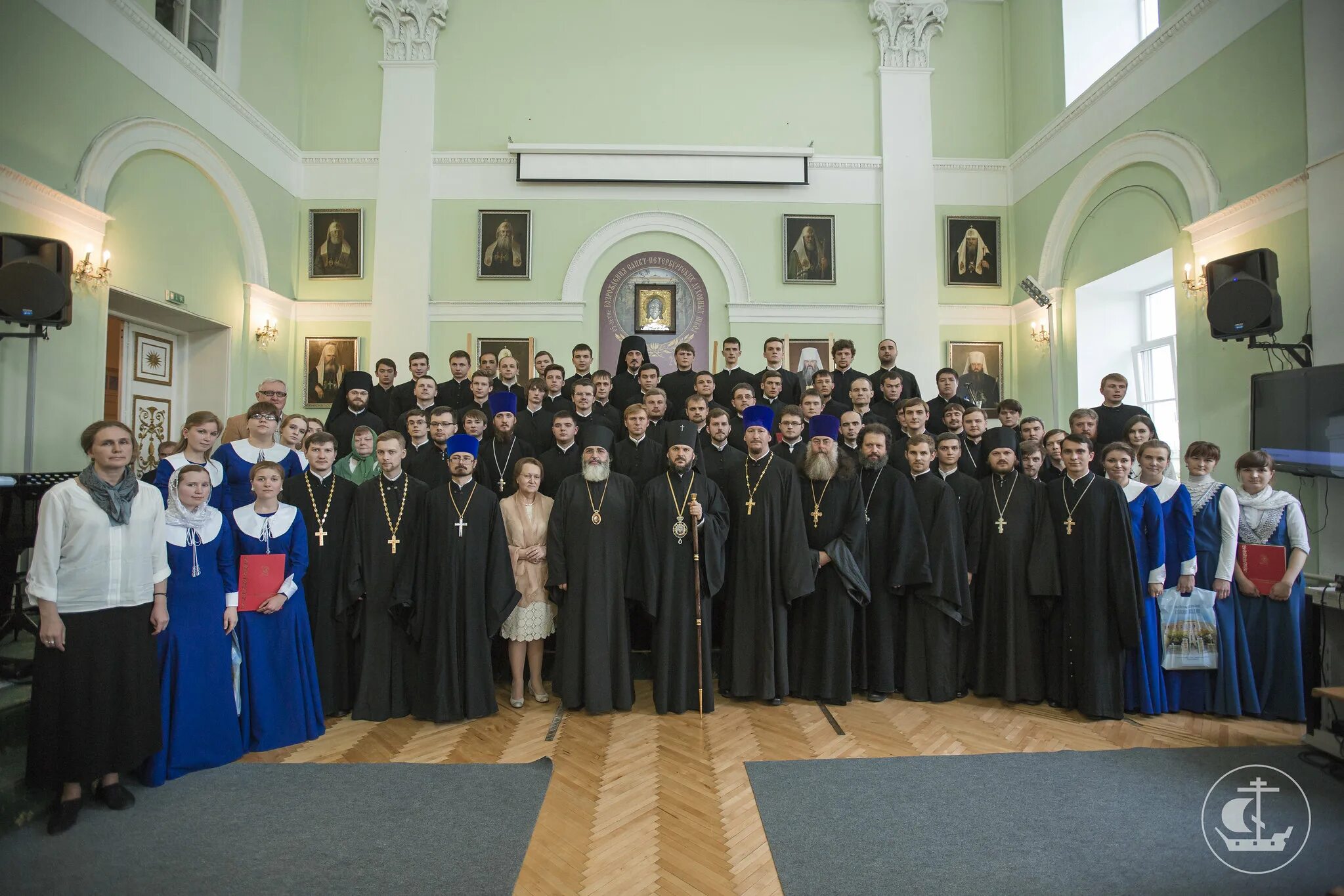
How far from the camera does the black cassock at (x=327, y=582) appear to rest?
4590 mm

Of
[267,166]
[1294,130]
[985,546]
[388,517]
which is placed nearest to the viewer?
[388,517]

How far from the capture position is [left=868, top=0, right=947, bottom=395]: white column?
10180mm

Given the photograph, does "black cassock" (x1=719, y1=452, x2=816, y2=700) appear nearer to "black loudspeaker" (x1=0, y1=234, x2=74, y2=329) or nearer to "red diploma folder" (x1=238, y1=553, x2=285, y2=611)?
"red diploma folder" (x1=238, y1=553, x2=285, y2=611)

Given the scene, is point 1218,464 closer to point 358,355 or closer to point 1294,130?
point 1294,130

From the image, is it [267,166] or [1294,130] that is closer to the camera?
[1294,130]

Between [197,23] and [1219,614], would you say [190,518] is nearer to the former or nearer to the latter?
[1219,614]

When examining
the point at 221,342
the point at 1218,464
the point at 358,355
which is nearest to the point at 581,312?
the point at 358,355

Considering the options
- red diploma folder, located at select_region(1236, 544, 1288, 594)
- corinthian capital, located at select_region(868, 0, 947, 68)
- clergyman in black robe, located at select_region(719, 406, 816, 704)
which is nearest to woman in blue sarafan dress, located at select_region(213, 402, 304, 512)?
clergyman in black robe, located at select_region(719, 406, 816, 704)

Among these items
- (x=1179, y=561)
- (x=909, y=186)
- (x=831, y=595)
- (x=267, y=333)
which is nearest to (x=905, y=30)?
(x=909, y=186)

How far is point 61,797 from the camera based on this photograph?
3.14 m

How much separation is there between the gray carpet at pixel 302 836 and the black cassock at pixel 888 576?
2.51 metres

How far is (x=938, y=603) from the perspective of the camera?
4.89 m

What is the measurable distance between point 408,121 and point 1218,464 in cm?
1076

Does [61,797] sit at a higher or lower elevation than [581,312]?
lower
